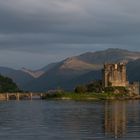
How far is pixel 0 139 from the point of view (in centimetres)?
7825

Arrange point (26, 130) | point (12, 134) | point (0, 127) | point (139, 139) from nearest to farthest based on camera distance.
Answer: point (139, 139) < point (12, 134) < point (26, 130) < point (0, 127)

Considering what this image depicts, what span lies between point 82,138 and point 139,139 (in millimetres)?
7250

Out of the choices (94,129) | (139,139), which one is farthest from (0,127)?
(139,139)

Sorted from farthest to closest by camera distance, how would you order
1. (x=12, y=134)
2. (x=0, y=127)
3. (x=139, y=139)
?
(x=0, y=127), (x=12, y=134), (x=139, y=139)

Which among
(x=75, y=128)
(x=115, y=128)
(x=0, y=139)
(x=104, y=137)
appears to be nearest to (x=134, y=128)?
(x=115, y=128)

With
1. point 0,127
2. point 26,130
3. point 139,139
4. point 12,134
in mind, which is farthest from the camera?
point 0,127

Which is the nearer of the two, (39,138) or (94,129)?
(39,138)

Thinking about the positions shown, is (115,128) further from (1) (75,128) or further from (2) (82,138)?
(2) (82,138)

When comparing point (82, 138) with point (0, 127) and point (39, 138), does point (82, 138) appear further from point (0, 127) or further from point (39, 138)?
point (0, 127)

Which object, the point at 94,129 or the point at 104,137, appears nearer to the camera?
the point at 104,137

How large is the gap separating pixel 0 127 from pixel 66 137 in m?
20.0

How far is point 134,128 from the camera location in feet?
314

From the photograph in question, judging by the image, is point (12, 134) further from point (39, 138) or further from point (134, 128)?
point (134, 128)

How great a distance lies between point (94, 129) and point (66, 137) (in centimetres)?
1345
